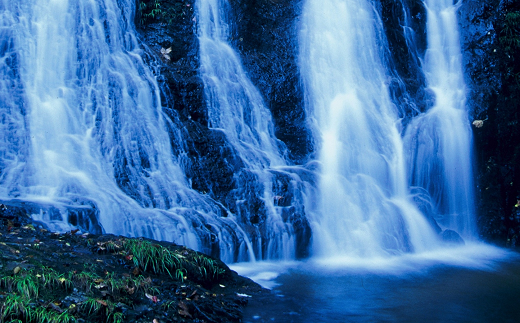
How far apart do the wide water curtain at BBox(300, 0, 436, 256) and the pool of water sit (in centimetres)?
74

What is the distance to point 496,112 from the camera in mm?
12844

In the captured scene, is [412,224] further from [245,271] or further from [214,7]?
[214,7]

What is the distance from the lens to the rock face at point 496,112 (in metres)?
12.2

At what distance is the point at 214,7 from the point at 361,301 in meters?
10.7

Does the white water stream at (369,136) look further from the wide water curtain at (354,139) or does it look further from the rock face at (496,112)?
the rock face at (496,112)

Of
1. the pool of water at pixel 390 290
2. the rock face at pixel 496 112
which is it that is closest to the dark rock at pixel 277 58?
the pool of water at pixel 390 290

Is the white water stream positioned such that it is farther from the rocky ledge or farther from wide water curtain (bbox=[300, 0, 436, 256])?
the rocky ledge

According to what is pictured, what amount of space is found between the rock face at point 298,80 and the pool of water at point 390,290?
168 cm

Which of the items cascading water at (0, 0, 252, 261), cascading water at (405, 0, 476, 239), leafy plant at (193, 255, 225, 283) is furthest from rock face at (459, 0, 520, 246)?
leafy plant at (193, 255, 225, 283)

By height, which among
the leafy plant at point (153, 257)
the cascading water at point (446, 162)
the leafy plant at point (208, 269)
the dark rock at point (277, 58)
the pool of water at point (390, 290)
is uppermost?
the dark rock at point (277, 58)

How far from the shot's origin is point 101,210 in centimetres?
855

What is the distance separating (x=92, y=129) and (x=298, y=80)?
6.24 meters

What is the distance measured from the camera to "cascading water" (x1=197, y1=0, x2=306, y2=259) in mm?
9617

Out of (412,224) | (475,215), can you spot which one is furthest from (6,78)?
(475,215)
